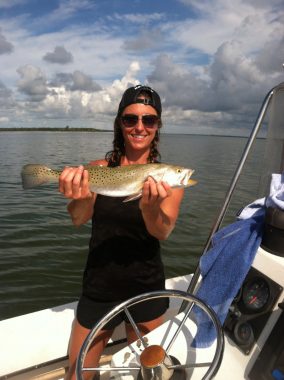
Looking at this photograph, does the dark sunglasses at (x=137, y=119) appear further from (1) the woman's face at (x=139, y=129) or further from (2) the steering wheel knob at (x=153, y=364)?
(2) the steering wheel knob at (x=153, y=364)

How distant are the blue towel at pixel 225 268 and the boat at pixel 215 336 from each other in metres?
0.06

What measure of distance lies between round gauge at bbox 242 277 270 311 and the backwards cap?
1928 millimetres

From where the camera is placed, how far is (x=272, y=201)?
2777 millimetres

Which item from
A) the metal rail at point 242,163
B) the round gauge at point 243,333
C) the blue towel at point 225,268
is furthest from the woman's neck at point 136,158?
the round gauge at point 243,333

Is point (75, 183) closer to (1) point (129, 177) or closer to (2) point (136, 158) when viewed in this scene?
(1) point (129, 177)

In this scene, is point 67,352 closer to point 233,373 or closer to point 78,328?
point 78,328

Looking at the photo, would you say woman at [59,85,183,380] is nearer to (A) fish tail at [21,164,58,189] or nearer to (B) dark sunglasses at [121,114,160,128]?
(B) dark sunglasses at [121,114,160,128]

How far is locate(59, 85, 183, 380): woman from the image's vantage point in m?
3.39

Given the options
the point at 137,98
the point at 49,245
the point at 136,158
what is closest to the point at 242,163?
the point at 136,158

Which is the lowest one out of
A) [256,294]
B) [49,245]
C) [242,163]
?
[49,245]

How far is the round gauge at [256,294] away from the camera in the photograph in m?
2.71

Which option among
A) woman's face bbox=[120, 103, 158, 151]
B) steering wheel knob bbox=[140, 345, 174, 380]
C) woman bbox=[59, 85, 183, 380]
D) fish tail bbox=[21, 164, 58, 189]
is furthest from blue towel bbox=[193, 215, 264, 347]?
fish tail bbox=[21, 164, 58, 189]

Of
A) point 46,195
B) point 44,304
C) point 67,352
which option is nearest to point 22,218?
point 46,195

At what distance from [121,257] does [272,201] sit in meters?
1.56
